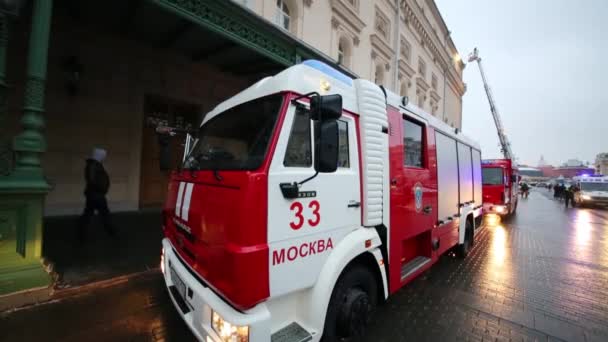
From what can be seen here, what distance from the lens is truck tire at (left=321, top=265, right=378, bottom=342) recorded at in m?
2.13

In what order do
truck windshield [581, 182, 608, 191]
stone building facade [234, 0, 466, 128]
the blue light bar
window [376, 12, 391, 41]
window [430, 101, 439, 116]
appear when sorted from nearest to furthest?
the blue light bar < stone building facade [234, 0, 466, 128] < window [376, 12, 391, 41] < truck windshield [581, 182, 608, 191] < window [430, 101, 439, 116]

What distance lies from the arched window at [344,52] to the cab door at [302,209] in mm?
11245

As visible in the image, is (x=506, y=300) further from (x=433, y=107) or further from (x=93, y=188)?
(x=433, y=107)

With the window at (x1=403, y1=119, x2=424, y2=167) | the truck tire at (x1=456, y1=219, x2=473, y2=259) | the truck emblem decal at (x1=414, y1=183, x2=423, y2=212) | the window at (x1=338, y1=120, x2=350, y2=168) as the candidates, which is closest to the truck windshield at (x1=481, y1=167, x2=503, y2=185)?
the truck tire at (x1=456, y1=219, x2=473, y2=259)

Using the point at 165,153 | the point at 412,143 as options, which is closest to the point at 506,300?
the point at 412,143

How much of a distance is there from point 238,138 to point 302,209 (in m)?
0.91

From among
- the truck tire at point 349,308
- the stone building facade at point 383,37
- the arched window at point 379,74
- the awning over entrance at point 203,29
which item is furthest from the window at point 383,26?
the truck tire at point 349,308

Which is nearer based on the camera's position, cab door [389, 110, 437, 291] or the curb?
the curb

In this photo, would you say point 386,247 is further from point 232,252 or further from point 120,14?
point 120,14

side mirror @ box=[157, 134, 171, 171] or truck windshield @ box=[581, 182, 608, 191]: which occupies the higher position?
side mirror @ box=[157, 134, 171, 171]

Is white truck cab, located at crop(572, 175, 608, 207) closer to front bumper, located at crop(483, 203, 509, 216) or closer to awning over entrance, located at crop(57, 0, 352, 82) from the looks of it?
front bumper, located at crop(483, 203, 509, 216)

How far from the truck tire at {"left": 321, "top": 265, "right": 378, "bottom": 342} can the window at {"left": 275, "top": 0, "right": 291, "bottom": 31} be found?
9.33 m

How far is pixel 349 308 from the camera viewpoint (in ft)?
7.30

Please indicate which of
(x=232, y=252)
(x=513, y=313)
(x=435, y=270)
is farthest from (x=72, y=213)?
(x=513, y=313)
